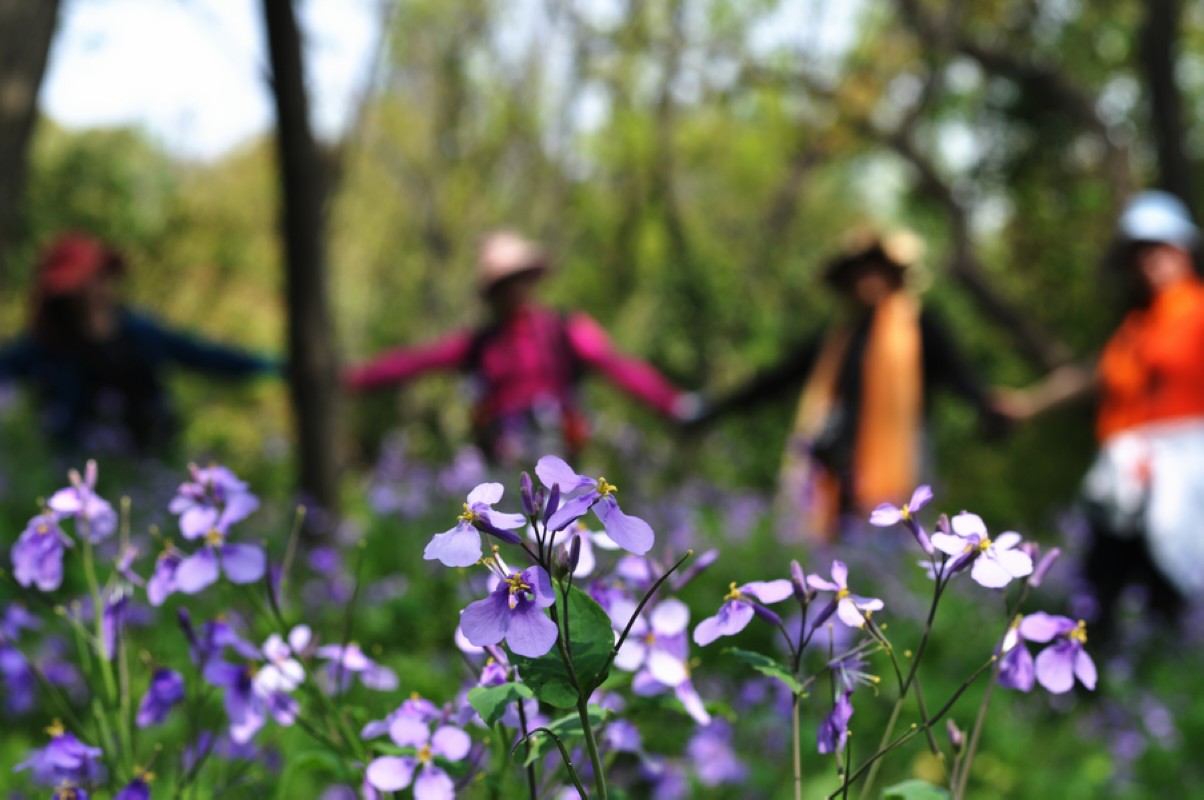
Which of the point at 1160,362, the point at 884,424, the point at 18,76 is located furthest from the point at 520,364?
the point at 1160,362

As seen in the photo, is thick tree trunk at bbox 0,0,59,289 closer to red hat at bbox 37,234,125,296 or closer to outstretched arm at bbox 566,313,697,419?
red hat at bbox 37,234,125,296

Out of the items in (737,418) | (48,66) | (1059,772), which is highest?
(48,66)

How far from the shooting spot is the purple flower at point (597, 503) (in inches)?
29.5

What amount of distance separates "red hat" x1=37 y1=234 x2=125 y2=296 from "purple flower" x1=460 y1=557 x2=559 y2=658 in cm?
474

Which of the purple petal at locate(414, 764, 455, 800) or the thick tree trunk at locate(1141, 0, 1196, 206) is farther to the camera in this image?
the thick tree trunk at locate(1141, 0, 1196, 206)

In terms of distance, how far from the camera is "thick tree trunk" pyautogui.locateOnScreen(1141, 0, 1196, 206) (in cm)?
873

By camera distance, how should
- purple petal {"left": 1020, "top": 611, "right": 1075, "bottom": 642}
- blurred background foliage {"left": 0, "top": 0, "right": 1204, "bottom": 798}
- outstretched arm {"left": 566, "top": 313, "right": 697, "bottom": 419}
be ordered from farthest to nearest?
blurred background foliage {"left": 0, "top": 0, "right": 1204, "bottom": 798}
outstretched arm {"left": 566, "top": 313, "right": 697, "bottom": 419}
purple petal {"left": 1020, "top": 611, "right": 1075, "bottom": 642}

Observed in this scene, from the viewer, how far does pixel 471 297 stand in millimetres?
12578

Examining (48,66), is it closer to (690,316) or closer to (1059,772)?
(1059,772)

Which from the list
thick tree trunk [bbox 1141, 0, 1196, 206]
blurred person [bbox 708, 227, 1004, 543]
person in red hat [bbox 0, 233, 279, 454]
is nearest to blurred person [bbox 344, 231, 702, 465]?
blurred person [bbox 708, 227, 1004, 543]

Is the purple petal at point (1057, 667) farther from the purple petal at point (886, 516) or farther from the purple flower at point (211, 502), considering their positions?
the purple flower at point (211, 502)

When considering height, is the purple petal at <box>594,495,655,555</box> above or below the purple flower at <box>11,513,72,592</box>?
above

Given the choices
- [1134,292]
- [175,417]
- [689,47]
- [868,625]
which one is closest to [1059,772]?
[1134,292]

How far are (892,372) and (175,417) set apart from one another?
12.8 ft
